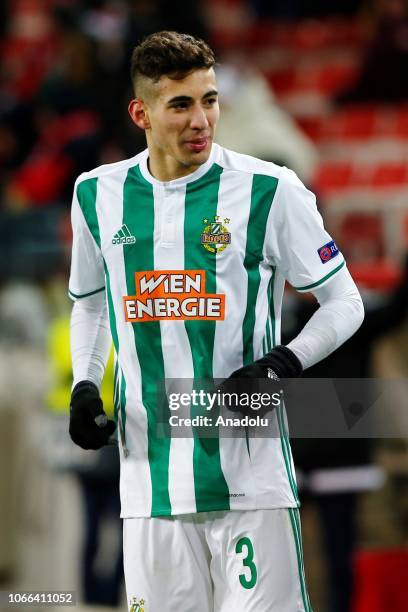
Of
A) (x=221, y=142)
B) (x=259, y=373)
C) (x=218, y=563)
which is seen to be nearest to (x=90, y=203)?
(x=259, y=373)

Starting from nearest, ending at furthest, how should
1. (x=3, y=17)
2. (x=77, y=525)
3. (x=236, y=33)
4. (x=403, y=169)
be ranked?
(x=77, y=525) → (x=403, y=169) → (x=236, y=33) → (x=3, y=17)

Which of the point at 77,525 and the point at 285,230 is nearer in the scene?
the point at 285,230

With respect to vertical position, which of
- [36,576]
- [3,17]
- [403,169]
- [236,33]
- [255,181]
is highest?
[3,17]

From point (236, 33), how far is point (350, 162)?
235 cm

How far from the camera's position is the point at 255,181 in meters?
3.13

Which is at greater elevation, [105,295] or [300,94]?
[300,94]

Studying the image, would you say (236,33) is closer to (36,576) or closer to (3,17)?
(3,17)

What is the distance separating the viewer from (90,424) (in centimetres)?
312

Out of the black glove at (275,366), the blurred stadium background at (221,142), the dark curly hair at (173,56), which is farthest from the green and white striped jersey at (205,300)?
the blurred stadium background at (221,142)

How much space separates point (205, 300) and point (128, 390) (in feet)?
1.00

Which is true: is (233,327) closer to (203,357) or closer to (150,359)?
(203,357)

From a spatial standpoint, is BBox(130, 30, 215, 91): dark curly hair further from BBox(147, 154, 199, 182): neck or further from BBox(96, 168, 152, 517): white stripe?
BBox(96, 168, 152, 517): white stripe

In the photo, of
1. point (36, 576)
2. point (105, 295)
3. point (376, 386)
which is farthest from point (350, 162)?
point (105, 295)

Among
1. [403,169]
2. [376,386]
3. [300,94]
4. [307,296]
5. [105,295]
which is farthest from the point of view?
[300,94]
